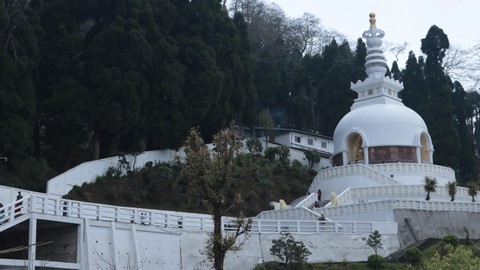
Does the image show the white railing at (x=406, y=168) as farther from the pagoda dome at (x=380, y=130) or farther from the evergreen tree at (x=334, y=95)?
the evergreen tree at (x=334, y=95)

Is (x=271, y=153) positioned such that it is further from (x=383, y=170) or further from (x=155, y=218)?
(x=155, y=218)

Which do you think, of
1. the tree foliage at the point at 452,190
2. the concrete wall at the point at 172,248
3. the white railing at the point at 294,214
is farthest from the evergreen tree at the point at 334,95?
the concrete wall at the point at 172,248

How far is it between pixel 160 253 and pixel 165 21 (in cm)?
2245

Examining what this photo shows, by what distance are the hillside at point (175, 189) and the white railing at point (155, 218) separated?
4.69 m

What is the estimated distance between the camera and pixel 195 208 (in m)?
40.7

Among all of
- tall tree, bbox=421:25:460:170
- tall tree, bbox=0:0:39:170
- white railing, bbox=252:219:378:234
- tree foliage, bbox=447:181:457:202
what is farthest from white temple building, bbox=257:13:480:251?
tall tree, bbox=0:0:39:170

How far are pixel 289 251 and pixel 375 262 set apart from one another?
3.78 metres

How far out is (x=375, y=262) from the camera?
29.3 m

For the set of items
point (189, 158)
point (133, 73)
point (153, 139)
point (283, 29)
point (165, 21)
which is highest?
point (283, 29)

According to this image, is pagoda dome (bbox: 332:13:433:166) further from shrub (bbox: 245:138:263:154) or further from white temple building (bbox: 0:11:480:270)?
shrub (bbox: 245:138:263:154)

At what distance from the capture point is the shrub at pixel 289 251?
2788 centimetres

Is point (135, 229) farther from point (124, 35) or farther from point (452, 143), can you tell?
point (452, 143)

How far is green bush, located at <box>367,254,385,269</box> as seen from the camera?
29.3m

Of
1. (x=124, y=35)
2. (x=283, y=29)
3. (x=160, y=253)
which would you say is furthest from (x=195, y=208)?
(x=283, y=29)
